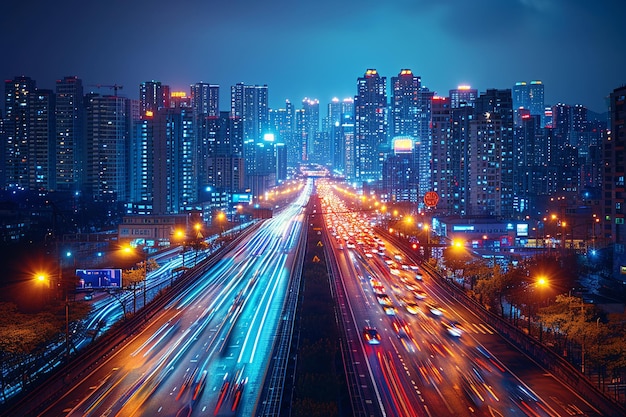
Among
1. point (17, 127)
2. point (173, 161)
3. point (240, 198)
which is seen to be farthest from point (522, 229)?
point (17, 127)

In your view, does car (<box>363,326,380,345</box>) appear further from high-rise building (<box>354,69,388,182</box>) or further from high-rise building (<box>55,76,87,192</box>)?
high-rise building (<box>354,69,388,182</box>)

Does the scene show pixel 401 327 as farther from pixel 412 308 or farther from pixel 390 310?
pixel 412 308

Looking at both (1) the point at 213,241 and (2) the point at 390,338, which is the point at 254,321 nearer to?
(2) the point at 390,338

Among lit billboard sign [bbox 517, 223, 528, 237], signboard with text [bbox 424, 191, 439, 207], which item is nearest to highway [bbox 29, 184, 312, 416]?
signboard with text [bbox 424, 191, 439, 207]

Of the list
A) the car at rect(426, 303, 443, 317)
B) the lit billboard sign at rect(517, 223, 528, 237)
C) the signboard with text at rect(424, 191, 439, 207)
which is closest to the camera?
the car at rect(426, 303, 443, 317)

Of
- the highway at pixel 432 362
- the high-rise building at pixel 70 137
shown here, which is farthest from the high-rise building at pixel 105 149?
the highway at pixel 432 362

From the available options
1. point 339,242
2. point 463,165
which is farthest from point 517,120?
point 339,242

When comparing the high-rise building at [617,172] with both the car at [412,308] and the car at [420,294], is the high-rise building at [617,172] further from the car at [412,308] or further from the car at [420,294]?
the car at [412,308]
